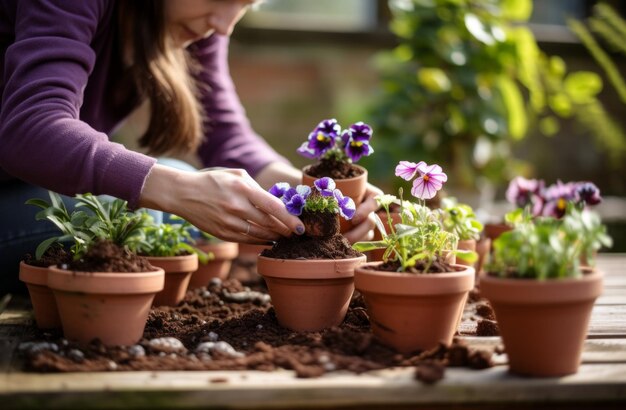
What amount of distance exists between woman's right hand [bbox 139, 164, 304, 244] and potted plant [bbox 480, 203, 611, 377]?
54 cm

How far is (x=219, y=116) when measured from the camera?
2.96m

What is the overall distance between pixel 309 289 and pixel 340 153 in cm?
52

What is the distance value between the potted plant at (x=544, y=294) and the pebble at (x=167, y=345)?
2.23 feet

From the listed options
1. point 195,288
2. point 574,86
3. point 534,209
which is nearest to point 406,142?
point 574,86

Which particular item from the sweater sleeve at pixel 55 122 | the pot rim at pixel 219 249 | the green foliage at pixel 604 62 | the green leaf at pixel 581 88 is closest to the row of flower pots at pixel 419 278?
the sweater sleeve at pixel 55 122

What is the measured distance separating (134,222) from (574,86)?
3011 millimetres

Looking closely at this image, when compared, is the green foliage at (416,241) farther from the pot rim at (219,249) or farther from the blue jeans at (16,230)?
the blue jeans at (16,230)

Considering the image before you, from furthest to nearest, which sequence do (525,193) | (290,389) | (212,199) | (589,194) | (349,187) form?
(525,193), (589,194), (349,187), (212,199), (290,389)

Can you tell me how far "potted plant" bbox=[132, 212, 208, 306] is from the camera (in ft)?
Result: 7.34

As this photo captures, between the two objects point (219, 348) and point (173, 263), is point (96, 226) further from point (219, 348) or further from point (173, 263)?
point (219, 348)

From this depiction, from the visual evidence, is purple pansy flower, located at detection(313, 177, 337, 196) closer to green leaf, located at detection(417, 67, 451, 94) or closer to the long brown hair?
the long brown hair

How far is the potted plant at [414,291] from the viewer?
1.66m

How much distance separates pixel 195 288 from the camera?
2621mm

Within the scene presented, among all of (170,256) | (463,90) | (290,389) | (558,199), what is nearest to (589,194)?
(558,199)
